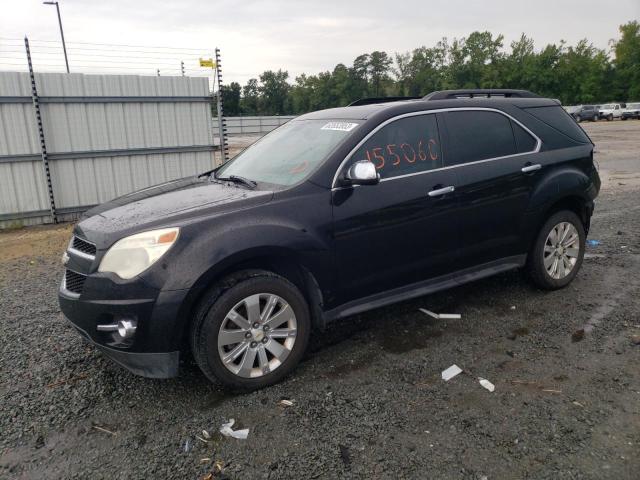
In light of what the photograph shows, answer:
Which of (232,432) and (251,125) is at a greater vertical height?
(251,125)

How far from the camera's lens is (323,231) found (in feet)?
11.7

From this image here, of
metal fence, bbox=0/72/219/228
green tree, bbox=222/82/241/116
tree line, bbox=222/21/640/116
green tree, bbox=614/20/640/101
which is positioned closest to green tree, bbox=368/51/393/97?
tree line, bbox=222/21/640/116

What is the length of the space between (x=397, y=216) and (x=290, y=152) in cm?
101

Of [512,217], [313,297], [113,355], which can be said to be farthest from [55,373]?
[512,217]

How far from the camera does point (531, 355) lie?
3807 millimetres

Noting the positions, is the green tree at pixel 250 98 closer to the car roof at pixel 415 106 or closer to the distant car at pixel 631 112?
the distant car at pixel 631 112

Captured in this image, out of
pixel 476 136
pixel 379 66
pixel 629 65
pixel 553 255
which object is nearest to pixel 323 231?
pixel 476 136

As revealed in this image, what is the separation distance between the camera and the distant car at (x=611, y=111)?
154 ft

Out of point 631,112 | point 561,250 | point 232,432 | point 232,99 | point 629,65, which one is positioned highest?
point 629,65

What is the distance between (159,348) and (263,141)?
7.61 ft

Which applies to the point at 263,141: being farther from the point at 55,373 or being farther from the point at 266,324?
the point at 55,373

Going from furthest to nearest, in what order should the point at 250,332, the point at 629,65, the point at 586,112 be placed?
the point at 629,65 < the point at 586,112 < the point at 250,332

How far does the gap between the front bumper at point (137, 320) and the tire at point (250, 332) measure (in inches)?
6.5

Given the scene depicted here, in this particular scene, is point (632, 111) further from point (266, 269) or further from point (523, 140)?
point (266, 269)
